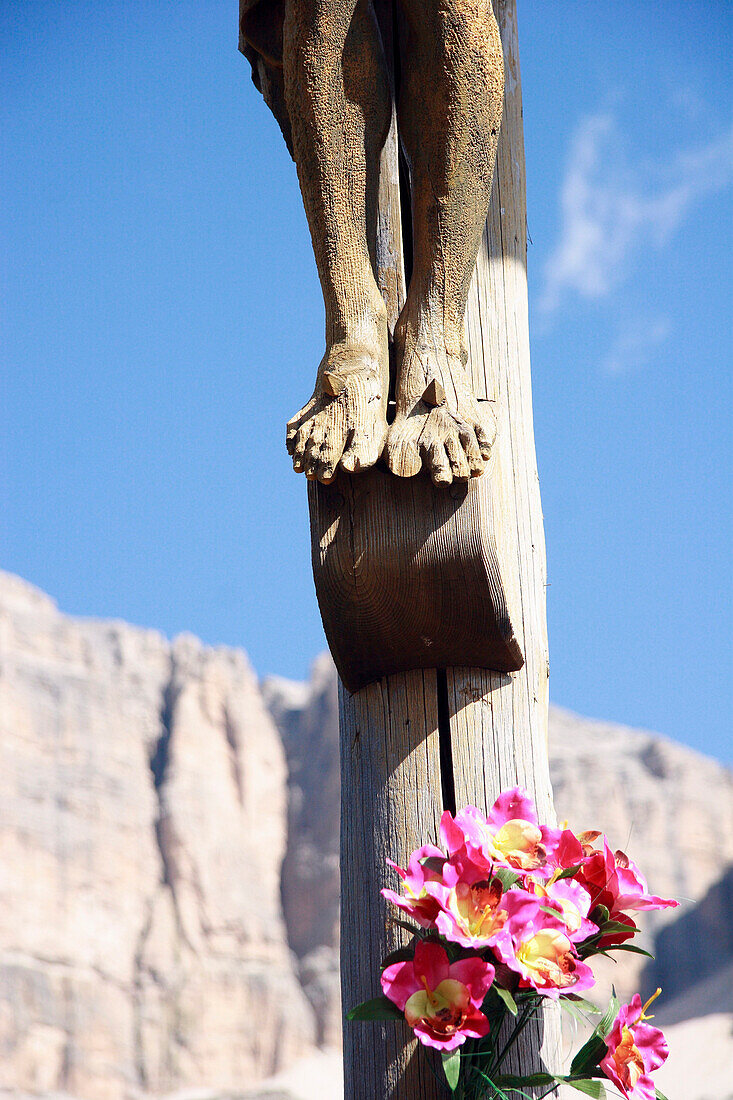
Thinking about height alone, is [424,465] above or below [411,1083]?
above

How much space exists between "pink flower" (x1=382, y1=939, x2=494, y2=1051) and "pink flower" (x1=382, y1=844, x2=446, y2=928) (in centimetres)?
3

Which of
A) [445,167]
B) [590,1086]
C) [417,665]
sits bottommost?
[590,1086]

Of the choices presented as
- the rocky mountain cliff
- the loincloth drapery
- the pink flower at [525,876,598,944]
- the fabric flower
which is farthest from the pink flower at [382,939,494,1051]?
the rocky mountain cliff

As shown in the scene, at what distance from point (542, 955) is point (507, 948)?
0.06 meters

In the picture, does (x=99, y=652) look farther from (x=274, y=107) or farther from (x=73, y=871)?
(x=274, y=107)

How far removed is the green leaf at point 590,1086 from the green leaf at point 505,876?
0.79ft

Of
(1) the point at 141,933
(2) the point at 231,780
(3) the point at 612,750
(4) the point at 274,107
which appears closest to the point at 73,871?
(1) the point at 141,933

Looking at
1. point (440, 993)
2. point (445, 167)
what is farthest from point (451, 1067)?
point (445, 167)

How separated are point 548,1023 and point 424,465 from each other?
0.81 m

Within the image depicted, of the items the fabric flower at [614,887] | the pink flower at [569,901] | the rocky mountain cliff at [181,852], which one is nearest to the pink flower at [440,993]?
the pink flower at [569,901]

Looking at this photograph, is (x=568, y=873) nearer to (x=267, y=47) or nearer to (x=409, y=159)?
(x=409, y=159)

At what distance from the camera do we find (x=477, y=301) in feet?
6.66

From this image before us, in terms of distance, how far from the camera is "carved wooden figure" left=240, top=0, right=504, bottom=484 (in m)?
1.86

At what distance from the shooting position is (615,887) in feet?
5.02
